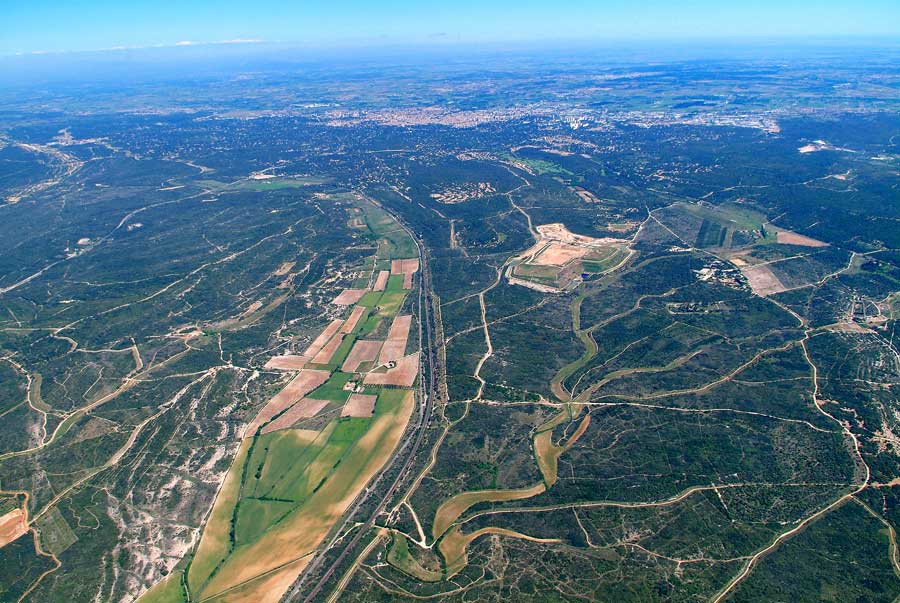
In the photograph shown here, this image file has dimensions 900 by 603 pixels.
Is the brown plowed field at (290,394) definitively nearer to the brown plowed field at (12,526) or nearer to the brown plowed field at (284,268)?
Answer: the brown plowed field at (12,526)

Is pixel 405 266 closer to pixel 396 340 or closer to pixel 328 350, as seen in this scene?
pixel 396 340

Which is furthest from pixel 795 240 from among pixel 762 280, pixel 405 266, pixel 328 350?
pixel 328 350

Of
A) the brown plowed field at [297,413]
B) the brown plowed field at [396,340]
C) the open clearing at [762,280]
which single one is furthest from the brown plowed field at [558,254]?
the brown plowed field at [297,413]

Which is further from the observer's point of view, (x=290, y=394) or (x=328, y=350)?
(x=328, y=350)

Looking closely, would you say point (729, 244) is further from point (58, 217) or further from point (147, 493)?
point (58, 217)

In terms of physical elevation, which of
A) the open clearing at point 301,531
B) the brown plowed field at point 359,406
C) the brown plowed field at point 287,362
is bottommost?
the open clearing at point 301,531

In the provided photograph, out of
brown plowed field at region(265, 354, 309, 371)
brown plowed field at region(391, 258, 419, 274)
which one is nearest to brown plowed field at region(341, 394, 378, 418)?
brown plowed field at region(265, 354, 309, 371)
